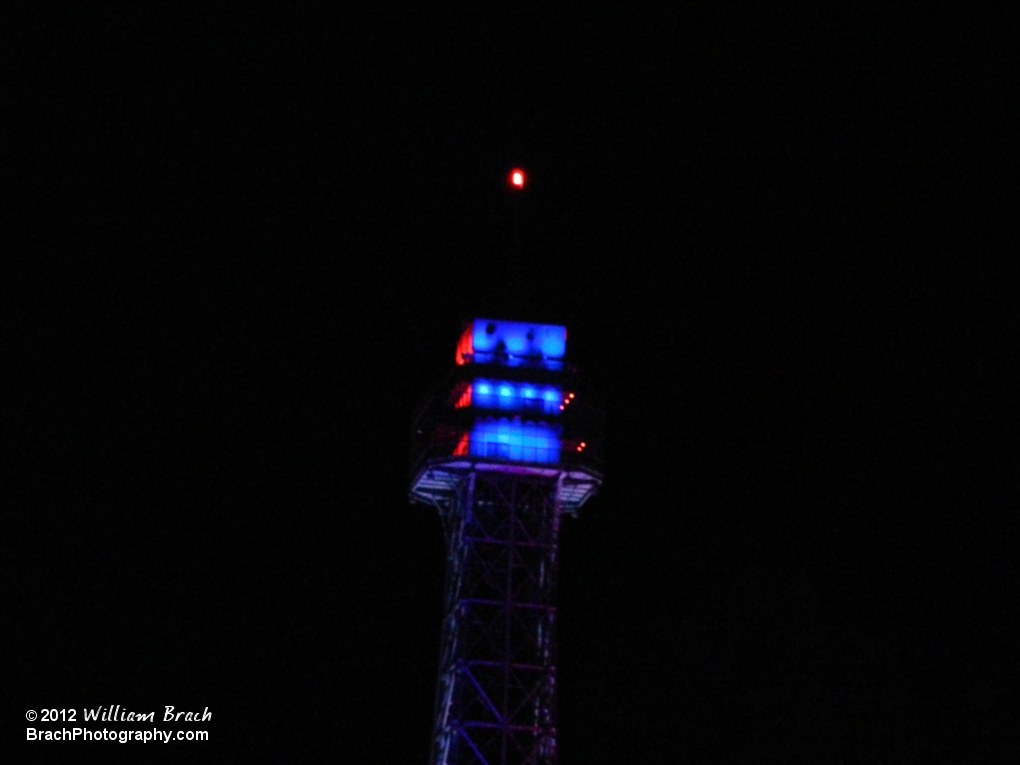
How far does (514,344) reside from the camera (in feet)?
266

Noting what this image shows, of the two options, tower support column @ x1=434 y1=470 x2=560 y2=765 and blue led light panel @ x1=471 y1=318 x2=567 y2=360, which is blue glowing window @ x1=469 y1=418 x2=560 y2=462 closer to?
tower support column @ x1=434 y1=470 x2=560 y2=765

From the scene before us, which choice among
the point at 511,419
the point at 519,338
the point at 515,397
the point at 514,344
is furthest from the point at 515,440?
the point at 519,338

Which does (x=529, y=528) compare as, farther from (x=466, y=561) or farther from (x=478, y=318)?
(x=478, y=318)

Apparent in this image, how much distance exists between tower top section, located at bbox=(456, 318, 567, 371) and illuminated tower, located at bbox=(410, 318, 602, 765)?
0.15 ft

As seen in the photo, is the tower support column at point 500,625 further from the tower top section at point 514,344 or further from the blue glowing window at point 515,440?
the tower top section at point 514,344

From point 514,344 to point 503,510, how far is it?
7857mm

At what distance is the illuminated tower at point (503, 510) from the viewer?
247ft

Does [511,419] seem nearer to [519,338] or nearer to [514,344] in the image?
[514,344]

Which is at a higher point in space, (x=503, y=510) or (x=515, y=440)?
(x=515, y=440)

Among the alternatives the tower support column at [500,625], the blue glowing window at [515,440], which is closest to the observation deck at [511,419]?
the blue glowing window at [515,440]

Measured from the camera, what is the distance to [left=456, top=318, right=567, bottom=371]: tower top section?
3164 inches

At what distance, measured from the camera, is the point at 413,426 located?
82062 millimetres

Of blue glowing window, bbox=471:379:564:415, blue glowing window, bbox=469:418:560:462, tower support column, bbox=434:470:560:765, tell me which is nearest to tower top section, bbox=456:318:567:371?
blue glowing window, bbox=471:379:564:415

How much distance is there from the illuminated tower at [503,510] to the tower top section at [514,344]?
0.05 metres
